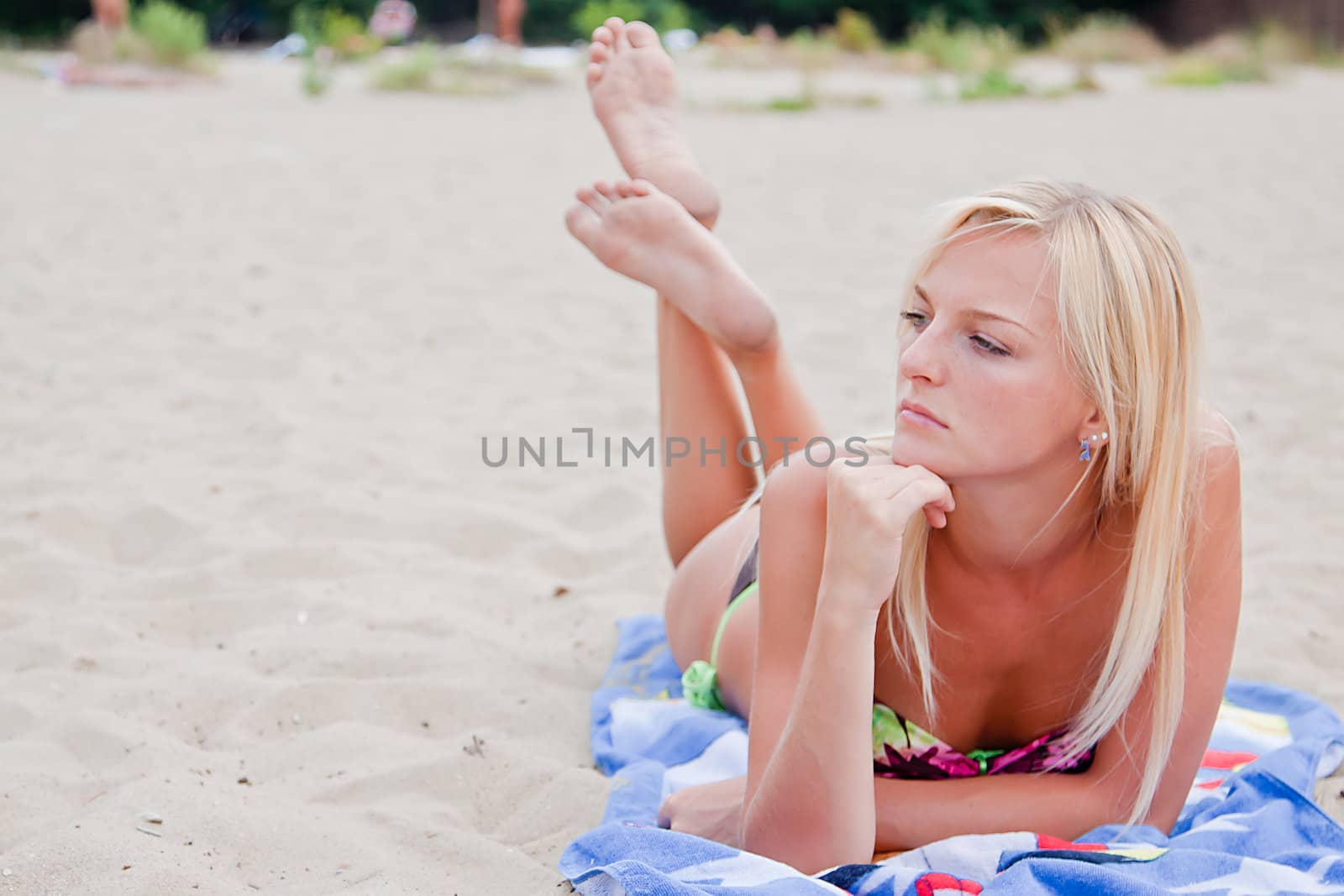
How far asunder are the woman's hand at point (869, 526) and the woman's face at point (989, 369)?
66 millimetres

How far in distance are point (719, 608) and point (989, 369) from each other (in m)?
0.84

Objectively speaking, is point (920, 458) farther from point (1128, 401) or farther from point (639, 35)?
point (639, 35)

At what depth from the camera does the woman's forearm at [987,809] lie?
5.98 ft

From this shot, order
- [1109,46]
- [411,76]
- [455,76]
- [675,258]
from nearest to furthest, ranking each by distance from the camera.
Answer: [675,258]
[411,76]
[455,76]
[1109,46]

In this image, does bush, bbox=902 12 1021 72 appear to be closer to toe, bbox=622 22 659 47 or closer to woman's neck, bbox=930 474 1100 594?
toe, bbox=622 22 659 47

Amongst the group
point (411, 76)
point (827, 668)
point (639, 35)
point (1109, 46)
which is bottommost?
point (827, 668)

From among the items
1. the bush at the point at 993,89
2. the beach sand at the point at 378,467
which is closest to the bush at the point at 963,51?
the bush at the point at 993,89

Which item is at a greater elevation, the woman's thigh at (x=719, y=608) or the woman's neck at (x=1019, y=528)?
the woman's neck at (x=1019, y=528)

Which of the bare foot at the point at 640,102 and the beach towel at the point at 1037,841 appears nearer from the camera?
the beach towel at the point at 1037,841

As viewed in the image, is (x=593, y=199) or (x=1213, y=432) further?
(x=593, y=199)

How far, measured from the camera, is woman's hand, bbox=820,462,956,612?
1560mm

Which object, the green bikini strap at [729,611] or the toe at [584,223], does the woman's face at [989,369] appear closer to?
the green bikini strap at [729,611]

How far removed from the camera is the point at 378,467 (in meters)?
3.45

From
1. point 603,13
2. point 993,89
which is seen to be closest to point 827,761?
point 993,89
